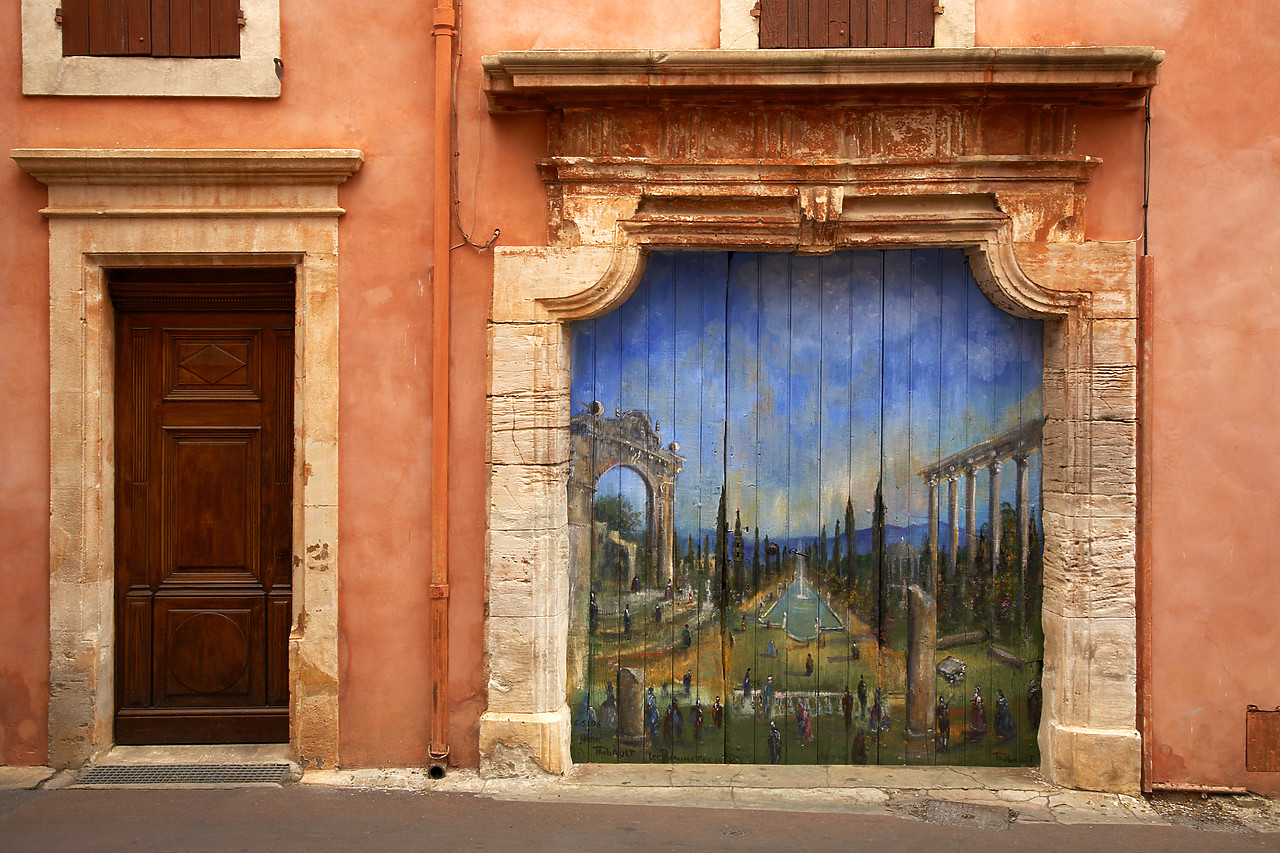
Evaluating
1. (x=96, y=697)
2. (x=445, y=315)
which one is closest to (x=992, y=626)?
(x=445, y=315)

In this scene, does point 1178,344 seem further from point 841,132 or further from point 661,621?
point 661,621

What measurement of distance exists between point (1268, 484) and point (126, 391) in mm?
5381

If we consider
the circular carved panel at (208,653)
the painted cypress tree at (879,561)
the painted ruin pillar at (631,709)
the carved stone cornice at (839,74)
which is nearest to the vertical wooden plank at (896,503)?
the painted cypress tree at (879,561)

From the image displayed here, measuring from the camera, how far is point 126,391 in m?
4.57

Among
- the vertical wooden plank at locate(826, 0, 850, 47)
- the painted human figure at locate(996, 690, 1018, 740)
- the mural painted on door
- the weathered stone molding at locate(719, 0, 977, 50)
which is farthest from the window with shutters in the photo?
the painted human figure at locate(996, 690, 1018, 740)

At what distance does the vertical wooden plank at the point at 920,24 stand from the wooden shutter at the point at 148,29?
3080 mm

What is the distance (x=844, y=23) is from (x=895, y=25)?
0.23m

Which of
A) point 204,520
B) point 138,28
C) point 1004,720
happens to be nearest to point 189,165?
point 138,28

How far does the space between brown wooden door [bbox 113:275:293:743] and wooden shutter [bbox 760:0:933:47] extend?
2.68 metres

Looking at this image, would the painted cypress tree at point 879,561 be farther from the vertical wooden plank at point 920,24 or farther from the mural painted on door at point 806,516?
the vertical wooden plank at point 920,24

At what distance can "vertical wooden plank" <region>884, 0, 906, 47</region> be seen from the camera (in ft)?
14.0

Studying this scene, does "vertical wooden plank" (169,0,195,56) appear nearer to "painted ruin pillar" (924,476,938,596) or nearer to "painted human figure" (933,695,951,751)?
"painted ruin pillar" (924,476,938,596)

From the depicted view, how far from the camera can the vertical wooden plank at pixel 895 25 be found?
168 inches

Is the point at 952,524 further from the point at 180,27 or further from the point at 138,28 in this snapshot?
the point at 138,28
